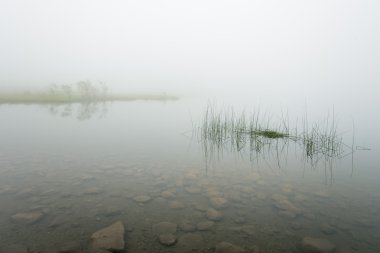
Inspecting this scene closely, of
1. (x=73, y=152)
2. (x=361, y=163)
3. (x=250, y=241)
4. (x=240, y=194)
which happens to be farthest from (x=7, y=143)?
(x=361, y=163)

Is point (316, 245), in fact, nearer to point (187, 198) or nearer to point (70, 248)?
point (187, 198)

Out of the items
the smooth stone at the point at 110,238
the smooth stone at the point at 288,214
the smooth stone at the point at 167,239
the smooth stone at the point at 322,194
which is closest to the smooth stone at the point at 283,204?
the smooth stone at the point at 288,214

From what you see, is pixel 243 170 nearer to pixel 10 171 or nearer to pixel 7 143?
pixel 10 171

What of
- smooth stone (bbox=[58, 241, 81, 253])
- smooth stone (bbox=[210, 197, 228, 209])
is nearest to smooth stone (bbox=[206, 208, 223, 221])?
smooth stone (bbox=[210, 197, 228, 209])

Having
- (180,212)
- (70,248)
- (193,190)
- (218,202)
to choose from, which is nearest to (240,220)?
(218,202)

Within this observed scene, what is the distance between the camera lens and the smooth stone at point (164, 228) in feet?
19.4

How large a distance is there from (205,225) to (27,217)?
4.44 meters

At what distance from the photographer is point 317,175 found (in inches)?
401

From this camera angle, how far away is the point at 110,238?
548 centimetres

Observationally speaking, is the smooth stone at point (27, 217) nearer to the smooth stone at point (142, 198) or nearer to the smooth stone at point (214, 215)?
the smooth stone at point (142, 198)

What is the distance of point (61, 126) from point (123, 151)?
1135 cm

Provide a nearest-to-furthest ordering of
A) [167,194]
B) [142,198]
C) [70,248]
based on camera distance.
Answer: [70,248]
[142,198]
[167,194]

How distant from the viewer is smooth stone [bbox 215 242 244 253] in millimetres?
5227

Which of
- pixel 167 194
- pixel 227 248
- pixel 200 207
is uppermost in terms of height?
pixel 167 194
